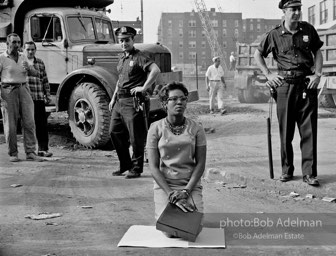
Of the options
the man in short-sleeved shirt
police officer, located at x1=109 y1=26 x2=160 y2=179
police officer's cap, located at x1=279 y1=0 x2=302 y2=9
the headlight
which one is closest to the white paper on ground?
police officer, located at x1=109 y1=26 x2=160 y2=179

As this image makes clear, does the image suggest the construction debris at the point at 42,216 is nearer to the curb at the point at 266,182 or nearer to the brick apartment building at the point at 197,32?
the curb at the point at 266,182

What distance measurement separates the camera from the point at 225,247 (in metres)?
4.75

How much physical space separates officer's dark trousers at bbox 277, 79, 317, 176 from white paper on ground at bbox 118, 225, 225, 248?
86.4 inches

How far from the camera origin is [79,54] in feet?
38.2

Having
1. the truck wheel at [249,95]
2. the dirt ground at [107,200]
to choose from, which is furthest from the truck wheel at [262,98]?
the dirt ground at [107,200]

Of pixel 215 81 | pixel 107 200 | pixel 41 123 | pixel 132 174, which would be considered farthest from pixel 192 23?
pixel 107 200

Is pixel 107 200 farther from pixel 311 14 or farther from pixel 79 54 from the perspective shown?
pixel 311 14

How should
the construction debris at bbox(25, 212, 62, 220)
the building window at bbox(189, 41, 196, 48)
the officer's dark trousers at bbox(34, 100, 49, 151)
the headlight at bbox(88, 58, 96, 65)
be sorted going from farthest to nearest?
1. the building window at bbox(189, 41, 196, 48)
2. the headlight at bbox(88, 58, 96, 65)
3. the officer's dark trousers at bbox(34, 100, 49, 151)
4. the construction debris at bbox(25, 212, 62, 220)

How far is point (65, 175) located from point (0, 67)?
6.88 ft

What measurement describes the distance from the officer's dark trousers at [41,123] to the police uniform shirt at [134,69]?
2483 millimetres

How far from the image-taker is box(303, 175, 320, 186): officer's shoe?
6.82 m

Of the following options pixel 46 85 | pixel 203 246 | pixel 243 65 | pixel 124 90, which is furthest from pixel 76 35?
pixel 243 65

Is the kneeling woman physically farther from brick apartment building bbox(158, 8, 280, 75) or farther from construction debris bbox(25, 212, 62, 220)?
brick apartment building bbox(158, 8, 280, 75)

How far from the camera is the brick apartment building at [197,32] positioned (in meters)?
76.0
